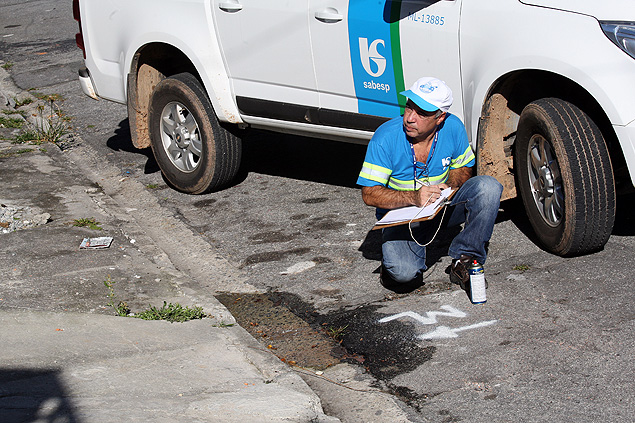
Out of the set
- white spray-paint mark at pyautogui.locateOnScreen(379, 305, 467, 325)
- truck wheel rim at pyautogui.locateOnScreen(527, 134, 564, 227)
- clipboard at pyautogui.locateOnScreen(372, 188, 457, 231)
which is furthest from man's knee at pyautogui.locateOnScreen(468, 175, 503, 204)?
white spray-paint mark at pyautogui.locateOnScreen(379, 305, 467, 325)

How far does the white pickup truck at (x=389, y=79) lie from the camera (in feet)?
14.1

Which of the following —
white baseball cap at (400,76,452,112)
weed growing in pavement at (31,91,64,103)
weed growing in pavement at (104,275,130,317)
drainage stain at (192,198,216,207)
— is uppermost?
white baseball cap at (400,76,452,112)

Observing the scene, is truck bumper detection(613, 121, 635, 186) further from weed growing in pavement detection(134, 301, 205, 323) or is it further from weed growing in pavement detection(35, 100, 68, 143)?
weed growing in pavement detection(35, 100, 68, 143)

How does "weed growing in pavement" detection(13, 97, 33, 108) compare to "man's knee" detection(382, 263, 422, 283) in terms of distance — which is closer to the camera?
"man's knee" detection(382, 263, 422, 283)

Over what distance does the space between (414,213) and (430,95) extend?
2.04 ft

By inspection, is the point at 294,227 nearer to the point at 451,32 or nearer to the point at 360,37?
the point at 360,37

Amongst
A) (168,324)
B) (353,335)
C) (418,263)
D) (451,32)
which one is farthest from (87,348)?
(451,32)

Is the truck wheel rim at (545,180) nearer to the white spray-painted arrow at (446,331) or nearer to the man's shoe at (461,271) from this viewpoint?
the man's shoe at (461,271)

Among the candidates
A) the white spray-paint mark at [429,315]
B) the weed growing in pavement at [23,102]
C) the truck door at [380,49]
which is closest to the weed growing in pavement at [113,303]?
the white spray-paint mark at [429,315]

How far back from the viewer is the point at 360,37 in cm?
511

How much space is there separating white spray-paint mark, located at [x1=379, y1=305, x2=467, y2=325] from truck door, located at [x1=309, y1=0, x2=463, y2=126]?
4.32 feet

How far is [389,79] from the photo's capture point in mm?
5105

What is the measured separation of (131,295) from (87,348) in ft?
2.48

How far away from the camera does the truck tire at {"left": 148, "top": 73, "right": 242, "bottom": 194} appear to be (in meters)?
6.29
